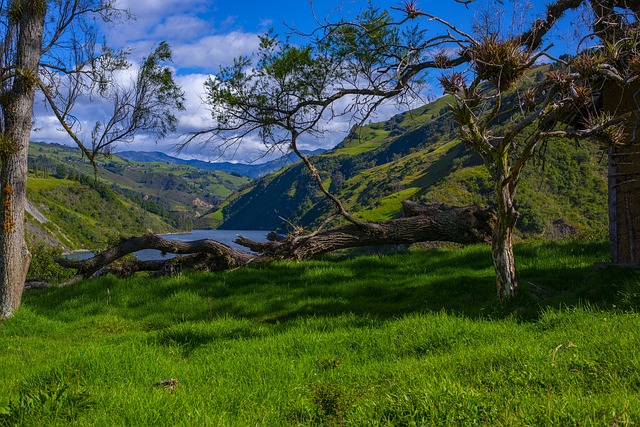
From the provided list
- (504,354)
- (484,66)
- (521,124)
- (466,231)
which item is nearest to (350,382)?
(504,354)

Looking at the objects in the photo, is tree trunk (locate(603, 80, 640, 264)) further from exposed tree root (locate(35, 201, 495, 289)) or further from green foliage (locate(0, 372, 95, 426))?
green foliage (locate(0, 372, 95, 426))

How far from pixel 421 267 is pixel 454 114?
6.30 meters

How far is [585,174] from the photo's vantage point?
11156cm

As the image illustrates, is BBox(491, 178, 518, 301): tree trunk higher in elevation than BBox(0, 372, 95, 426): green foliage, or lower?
higher

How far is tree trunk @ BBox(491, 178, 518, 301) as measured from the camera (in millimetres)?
8914

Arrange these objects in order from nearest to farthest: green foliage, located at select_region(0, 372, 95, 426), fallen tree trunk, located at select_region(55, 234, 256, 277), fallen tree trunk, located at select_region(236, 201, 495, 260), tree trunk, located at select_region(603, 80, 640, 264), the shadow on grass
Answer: green foliage, located at select_region(0, 372, 95, 426)
the shadow on grass
tree trunk, located at select_region(603, 80, 640, 264)
fallen tree trunk, located at select_region(236, 201, 495, 260)
fallen tree trunk, located at select_region(55, 234, 256, 277)

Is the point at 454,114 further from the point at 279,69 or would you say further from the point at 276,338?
the point at 279,69

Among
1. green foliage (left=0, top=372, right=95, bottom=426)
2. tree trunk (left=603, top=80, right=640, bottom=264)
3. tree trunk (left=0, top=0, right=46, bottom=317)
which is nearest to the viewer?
green foliage (left=0, top=372, right=95, bottom=426)

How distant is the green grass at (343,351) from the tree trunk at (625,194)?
103 cm

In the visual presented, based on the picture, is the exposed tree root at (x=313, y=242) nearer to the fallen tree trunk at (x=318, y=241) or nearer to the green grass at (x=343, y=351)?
the fallen tree trunk at (x=318, y=241)

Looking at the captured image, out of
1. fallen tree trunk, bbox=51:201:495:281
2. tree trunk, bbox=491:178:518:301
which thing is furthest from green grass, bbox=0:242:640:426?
fallen tree trunk, bbox=51:201:495:281

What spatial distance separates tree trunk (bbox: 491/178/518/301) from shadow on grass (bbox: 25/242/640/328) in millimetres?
289

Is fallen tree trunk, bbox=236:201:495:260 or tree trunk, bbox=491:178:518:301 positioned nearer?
tree trunk, bbox=491:178:518:301

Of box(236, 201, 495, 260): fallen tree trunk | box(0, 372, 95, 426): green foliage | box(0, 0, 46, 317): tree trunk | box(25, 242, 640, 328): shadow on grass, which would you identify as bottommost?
box(25, 242, 640, 328): shadow on grass
